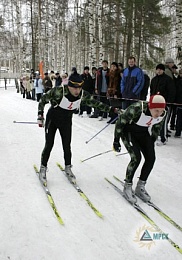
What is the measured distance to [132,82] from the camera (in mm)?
8109

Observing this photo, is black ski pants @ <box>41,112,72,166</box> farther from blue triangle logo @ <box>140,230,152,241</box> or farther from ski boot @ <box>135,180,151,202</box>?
blue triangle logo @ <box>140,230,152,241</box>

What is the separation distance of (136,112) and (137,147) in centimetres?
58

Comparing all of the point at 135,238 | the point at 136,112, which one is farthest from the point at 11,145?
the point at 135,238

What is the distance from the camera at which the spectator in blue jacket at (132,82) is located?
8012 mm

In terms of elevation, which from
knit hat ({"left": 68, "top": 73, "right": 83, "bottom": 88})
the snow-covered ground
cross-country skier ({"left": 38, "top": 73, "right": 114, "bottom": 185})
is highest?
knit hat ({"left": 68, "top": 73, "right": 83, "bottom": 88})

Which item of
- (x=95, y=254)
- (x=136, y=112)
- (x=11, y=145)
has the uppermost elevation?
(x=136, y=112)

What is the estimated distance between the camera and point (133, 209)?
405 centimetres

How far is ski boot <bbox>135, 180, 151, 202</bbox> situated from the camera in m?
4.30

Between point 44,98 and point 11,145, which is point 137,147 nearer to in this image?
point 44,98

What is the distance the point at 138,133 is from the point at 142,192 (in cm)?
97

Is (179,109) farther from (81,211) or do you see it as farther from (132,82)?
(81,211)

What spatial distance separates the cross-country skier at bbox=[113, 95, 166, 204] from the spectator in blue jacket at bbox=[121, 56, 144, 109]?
4.03 metres

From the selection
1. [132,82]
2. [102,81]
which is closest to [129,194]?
[132,82]

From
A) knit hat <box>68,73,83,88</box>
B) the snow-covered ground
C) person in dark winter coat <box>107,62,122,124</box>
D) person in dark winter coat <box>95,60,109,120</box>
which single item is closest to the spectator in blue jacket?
person in dark winter coat <box>107,62,122,124</box>
